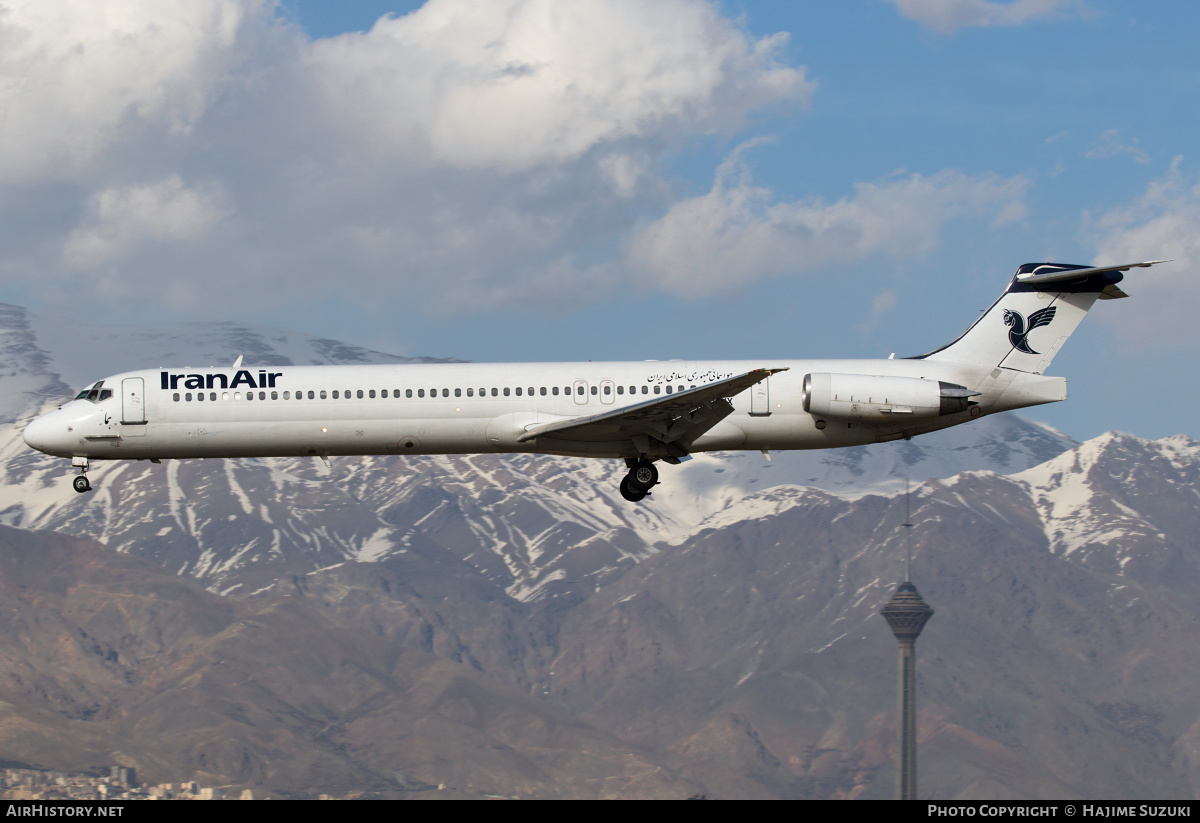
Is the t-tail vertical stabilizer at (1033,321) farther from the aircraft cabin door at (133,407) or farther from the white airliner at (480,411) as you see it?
the aircraft cabin door at (133,407)

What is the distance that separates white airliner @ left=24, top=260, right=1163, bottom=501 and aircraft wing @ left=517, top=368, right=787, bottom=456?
0.28 feet

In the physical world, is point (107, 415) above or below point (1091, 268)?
below

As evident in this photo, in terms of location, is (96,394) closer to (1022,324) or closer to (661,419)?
(661,419)

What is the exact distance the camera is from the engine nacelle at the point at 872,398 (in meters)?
37.6

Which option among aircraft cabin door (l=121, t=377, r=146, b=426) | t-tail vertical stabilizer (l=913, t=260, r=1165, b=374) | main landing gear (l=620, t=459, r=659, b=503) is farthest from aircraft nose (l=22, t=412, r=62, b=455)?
A: t-tail vertical stabilizer (l=913, t=260, r=1165, b=374)

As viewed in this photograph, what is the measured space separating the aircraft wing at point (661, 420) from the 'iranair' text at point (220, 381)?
24.0 feet

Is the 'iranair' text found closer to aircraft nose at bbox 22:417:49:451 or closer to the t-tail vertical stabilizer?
aircraft nose at bbox 22:417:49:451

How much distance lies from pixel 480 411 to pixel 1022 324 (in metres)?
15.9

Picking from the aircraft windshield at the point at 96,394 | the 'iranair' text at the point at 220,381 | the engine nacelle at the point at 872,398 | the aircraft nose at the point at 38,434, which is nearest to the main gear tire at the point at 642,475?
the engine nacelle at the point at 872,398
